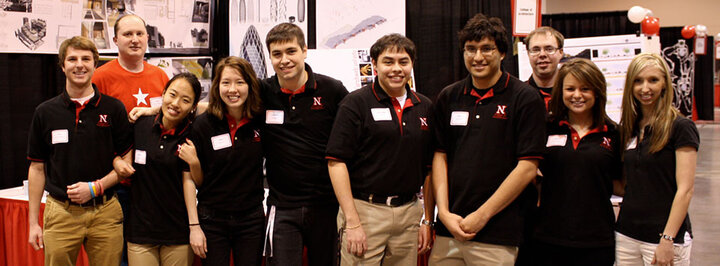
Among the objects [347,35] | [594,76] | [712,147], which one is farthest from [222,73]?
[712,147]

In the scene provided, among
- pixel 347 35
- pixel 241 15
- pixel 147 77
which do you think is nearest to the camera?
pixel 147 77

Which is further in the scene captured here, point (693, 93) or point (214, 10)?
point (693, 93)

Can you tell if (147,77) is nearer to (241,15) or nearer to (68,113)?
(68,113)

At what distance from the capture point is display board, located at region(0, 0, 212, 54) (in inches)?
151

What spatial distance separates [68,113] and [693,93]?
16.8 m

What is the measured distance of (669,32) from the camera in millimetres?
14672

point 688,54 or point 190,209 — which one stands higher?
point 688,54

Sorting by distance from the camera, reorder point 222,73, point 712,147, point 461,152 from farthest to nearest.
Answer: point 712,147 < point 222,73 < point 461,152

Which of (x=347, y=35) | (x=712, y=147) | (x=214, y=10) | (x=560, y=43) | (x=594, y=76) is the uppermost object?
(x=214, y=10)

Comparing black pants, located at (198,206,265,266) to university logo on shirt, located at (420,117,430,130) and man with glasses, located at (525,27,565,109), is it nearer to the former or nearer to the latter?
university logo on shirt, located at (420,117,430,130)

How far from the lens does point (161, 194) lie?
2.50 meters

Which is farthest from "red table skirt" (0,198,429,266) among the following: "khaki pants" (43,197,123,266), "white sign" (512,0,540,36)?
"white sign" (512,0,540,36)

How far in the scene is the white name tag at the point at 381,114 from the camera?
7.31ft

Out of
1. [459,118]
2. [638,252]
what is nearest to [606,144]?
[638,252]
